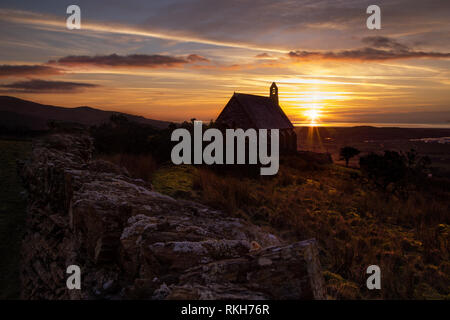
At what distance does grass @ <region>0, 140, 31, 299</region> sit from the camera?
5480 mm

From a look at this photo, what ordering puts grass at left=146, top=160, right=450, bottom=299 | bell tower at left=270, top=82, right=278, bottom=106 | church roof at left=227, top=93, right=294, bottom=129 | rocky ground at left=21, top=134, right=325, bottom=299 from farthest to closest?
bell tower at left=270, top=82, right=278, bottom=106 → church roof at left=227, top=93, right=294, bottom=129 → grass at left=146, top=160, right=450, bottom=299 → rocky ground at left=21, top=134, right=325, bottom=299

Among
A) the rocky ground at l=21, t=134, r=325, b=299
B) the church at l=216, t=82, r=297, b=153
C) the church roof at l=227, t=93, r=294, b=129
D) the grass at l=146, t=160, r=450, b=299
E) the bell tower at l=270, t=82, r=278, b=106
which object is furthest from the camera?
the bell tower at l=270, t=82, r=278, b=106

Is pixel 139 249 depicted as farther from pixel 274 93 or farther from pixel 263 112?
pixel 274 93

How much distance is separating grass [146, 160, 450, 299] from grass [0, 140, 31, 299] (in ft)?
12.1

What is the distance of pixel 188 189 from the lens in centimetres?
983

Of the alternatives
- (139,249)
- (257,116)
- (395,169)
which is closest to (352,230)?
(139,249)

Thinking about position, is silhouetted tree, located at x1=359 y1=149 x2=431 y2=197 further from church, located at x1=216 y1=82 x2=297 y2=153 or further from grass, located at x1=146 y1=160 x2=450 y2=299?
church, located at x1=216 y1=82 x2=297 y2=153

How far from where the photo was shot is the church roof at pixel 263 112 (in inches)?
1228

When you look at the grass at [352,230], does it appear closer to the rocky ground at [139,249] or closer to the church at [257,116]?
the rocky ground at [139,249]

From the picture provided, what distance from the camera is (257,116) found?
31625 mm

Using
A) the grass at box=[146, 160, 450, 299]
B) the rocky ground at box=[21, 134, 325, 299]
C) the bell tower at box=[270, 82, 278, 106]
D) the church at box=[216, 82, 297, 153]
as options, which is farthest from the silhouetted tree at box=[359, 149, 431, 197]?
the bell tower at box=[270, 82, 278, 106]

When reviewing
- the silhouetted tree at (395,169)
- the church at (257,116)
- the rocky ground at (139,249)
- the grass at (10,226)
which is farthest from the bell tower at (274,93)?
the rocky ground at (139,249)

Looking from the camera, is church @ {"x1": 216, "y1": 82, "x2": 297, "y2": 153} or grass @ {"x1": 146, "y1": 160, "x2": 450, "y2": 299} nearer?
grass @ {"x1": 146, "y1": 160, "x2": 450, "y2": 299}
